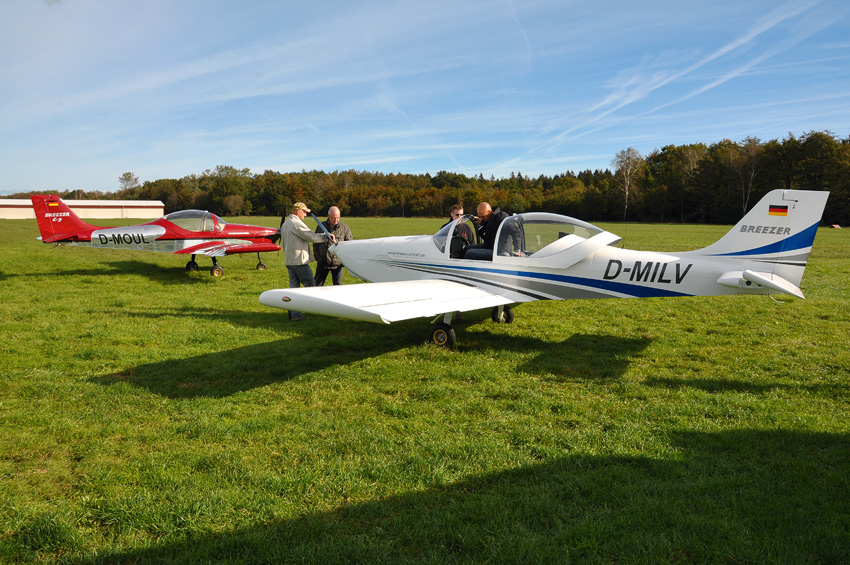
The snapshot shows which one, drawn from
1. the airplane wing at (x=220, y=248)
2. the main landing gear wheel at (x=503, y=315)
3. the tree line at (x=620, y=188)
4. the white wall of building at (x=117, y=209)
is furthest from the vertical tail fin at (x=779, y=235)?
the white wall of building at (x=117, y=209)

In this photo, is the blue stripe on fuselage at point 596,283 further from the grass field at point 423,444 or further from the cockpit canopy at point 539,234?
the grass field at point 423,444

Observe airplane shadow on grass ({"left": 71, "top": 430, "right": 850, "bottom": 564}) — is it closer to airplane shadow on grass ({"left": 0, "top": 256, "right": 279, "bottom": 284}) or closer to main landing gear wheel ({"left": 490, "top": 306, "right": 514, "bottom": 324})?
main landing gear wheel ({"left": 490, "top": 306, "right": 514, "bottom": 324})

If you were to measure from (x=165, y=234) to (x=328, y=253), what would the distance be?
283 inches

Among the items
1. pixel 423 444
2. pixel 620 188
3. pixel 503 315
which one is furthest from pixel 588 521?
pixel 620 188

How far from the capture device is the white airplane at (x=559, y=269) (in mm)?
5492

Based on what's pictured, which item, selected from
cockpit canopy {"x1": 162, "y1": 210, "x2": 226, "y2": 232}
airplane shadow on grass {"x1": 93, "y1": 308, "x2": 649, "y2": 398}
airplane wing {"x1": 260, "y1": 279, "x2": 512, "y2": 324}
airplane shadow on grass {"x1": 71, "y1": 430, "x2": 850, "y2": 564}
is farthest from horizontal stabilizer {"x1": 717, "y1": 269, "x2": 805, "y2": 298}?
cockpit canopy {"x1": 162, "y1": 210, "x2": 226, "y2": 232}

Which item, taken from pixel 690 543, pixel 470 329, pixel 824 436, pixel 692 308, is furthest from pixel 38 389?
pixel 692 308

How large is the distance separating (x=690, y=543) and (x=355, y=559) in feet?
5.88

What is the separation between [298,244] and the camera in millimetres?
8094

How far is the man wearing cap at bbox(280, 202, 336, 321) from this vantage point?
802 cm

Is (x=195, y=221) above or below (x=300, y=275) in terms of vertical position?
above

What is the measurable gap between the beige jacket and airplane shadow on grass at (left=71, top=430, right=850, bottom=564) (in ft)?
18.4

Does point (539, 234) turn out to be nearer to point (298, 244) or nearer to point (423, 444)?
point (423, 444)

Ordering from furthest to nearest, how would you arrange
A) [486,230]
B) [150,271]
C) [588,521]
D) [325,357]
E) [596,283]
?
1. [150,271]
2. [486,230]
3. [596,283]
4. [325,357]
5. [588,521]
